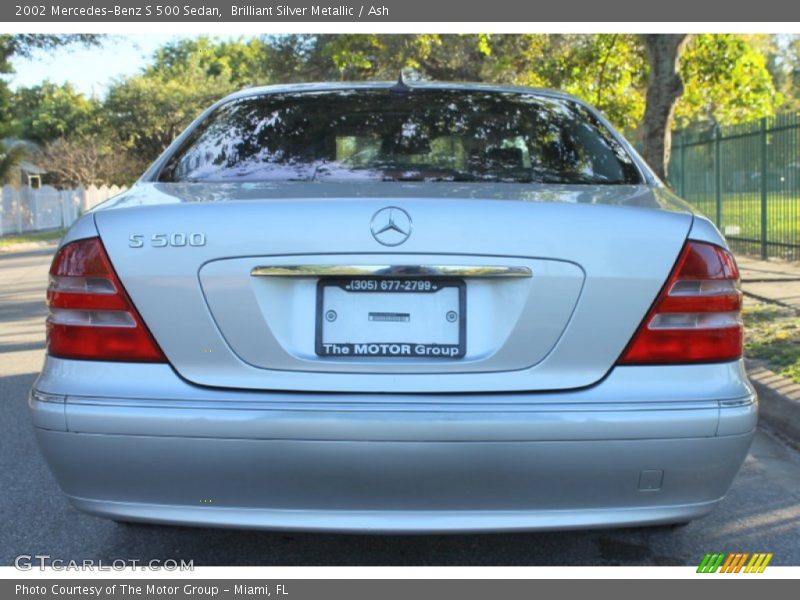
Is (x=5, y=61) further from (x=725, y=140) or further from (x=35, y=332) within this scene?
(x=725, y=140)

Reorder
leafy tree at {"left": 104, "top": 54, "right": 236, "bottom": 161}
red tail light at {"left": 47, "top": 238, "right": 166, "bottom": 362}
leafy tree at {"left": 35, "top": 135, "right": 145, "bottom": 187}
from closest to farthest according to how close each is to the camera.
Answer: red tail light at {"left": 47, "top": 238, "right": 166, "bottom": 362} < leafy tree at {"left": 35, "top": 135, "right": 145, "bottom": 187} < leafy tree at {"left": 104, "top": 54, "right": 236, "bottom": 161}

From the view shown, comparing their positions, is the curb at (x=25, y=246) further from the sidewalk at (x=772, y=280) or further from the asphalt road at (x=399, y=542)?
the asphalt road at (x=399, y=542)

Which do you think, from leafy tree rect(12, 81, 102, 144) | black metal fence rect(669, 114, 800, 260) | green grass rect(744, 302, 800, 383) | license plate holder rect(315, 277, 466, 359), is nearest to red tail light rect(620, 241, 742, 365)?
license plate holder rect(315, 277, 466, 359)

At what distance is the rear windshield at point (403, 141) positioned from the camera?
9.50 feet

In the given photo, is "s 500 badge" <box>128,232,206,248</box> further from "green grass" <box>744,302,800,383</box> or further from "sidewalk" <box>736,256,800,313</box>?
"sidewalk" <box>736,256,800,313</box>

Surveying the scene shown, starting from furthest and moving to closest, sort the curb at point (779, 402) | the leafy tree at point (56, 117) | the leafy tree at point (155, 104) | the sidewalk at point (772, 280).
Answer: the leafy tree at point (56, 117), the leafy tree at point (155, 104), the sidewalk at point (772, 280), the curb at point (779, 402)

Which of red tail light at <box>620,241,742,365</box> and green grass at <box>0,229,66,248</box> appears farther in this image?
green grass at <box>0,229,66,248</box>

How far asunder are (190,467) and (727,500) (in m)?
2.46

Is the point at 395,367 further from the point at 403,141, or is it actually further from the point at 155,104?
the point at 155,104

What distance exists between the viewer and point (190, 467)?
89.5 inches

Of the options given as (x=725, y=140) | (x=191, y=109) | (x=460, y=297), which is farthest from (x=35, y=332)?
(x=191, y=109)

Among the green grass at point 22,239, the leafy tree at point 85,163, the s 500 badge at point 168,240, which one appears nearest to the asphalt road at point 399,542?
the s 500 badge at point 168,240

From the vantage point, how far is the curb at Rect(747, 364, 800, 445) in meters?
4.63

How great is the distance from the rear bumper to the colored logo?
29.6 inches
